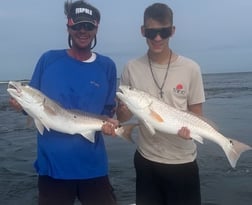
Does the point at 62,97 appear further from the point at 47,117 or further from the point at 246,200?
the point at 246,200

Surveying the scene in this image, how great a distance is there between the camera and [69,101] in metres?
5.64

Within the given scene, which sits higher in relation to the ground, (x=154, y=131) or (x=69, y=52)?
(x=69, y=52)

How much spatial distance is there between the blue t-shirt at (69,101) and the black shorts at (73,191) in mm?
94

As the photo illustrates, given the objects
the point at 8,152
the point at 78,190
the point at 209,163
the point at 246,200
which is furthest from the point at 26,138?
the point at 78,190

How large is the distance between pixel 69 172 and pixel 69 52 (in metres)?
1.65

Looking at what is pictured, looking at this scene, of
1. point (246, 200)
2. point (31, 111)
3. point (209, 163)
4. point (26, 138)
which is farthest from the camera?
point (26, 138)

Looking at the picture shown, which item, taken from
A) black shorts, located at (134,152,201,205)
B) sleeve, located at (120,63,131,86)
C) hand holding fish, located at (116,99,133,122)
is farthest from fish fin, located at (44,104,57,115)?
black shorts, located at (134,152,201,205)

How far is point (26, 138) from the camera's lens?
1927 cm

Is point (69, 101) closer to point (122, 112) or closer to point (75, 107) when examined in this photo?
point (75, 107)

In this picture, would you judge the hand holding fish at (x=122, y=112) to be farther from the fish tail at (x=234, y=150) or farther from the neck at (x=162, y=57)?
the fish tail at (x=234, y=150)

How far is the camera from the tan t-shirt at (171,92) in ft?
18.5

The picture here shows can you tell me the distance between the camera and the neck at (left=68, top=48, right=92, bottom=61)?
571 cm

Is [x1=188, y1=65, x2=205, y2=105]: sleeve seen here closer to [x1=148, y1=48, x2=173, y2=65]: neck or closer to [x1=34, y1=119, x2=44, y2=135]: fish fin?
[x1=148, y1=48, x2=173, y2=65]: neck

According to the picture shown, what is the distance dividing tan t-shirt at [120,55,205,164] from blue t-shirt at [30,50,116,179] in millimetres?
536
